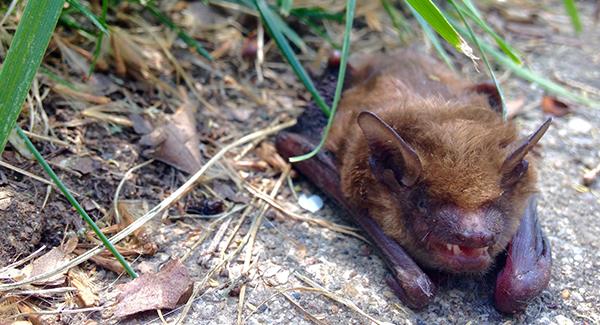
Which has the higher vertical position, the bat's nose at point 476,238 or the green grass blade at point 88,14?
the green grass blade at point 88,14

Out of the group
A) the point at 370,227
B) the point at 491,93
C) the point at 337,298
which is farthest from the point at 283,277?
the point at 491,93

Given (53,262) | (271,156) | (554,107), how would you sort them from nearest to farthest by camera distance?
(53,262) < (271,156) < (554,107)

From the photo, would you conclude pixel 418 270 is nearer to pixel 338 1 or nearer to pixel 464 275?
pixel 464 275

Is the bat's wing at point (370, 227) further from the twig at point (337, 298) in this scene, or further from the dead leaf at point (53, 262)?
the dead leaf at point (53, 262)

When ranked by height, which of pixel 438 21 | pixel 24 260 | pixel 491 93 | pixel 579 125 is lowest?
pixel 579 125

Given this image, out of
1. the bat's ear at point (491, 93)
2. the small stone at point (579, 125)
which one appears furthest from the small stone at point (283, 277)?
the small stone at point (579, 125)

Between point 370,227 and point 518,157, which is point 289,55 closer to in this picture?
point 370,227

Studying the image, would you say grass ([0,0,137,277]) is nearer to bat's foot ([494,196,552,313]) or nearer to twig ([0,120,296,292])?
twig ([0,120,296,292])
